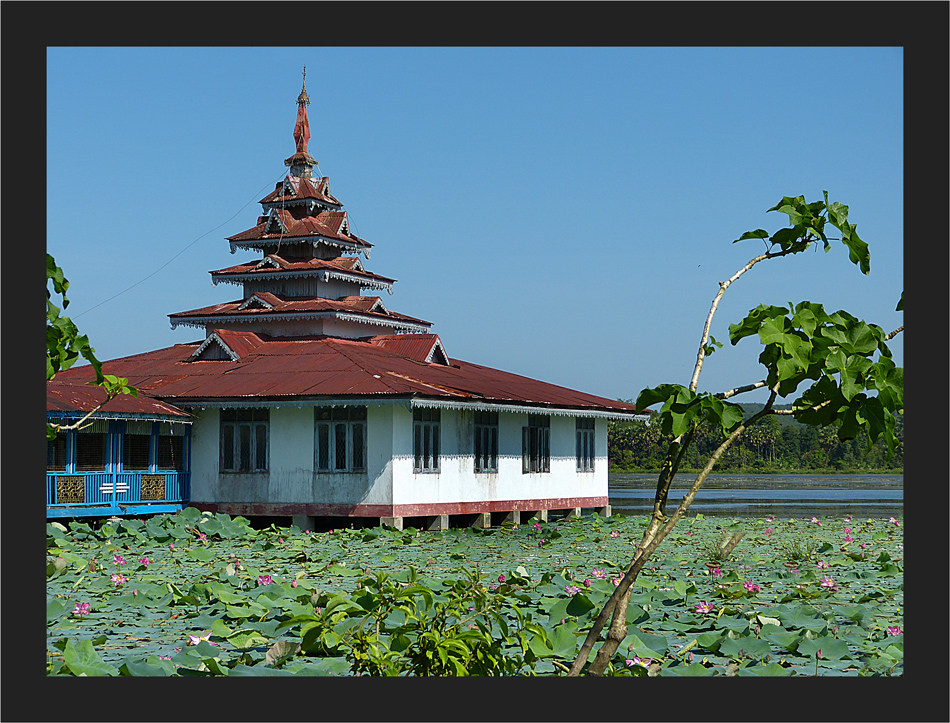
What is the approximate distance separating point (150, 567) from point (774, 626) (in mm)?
8376

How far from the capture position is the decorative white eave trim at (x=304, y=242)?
2898 centimetres

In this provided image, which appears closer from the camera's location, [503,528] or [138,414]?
[138,414]

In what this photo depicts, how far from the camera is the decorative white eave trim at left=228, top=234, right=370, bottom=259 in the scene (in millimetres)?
28984

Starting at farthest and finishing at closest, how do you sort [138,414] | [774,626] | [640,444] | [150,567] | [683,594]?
[640,444]
[138,414]
[150,567]
[683,594]
[774,626]

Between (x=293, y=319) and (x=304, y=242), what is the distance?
3.05 metres

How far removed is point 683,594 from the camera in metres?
10.4

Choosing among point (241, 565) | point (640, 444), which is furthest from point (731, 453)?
point (241, 565)

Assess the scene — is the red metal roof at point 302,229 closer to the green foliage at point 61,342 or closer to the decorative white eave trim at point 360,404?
the decorative white eave trim at point 360,404

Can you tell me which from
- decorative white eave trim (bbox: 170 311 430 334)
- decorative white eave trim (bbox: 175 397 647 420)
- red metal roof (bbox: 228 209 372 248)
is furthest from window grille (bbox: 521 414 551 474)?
red metal roof (bbox: 228 209 372 248)

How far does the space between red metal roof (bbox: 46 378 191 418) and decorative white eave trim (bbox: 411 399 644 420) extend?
15.6ft

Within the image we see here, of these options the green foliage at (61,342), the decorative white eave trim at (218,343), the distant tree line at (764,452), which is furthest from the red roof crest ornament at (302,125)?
the distant tree line at (764,452)

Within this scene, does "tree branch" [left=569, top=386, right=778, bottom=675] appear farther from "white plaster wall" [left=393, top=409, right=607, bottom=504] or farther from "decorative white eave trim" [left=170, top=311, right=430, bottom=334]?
"decorative white eave trim" [left=170, top=311, right=430, bottom=334]
